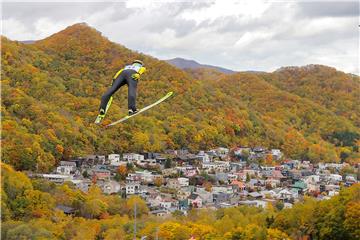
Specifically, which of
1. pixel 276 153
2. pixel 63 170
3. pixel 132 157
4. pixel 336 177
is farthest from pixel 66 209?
pixel 276 153

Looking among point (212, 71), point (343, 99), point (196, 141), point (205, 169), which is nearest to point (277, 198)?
point (205, 169)

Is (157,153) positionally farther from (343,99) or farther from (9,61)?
(343,99)

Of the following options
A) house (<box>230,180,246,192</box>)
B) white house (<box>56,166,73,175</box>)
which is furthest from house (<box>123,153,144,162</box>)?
house (<box>230,180,246,192</box>)

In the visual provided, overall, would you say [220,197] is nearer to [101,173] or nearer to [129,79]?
[101,173]

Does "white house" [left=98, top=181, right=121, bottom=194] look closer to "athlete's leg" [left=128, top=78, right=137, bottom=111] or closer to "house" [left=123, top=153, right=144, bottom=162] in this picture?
"house" [left=123, top=153, right=144, bottom=162]

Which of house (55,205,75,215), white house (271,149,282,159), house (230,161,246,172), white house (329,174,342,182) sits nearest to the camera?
house (55,205,75,215)

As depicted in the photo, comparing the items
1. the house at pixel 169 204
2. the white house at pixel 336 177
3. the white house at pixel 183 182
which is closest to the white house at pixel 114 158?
the white house at pixel 183 182
